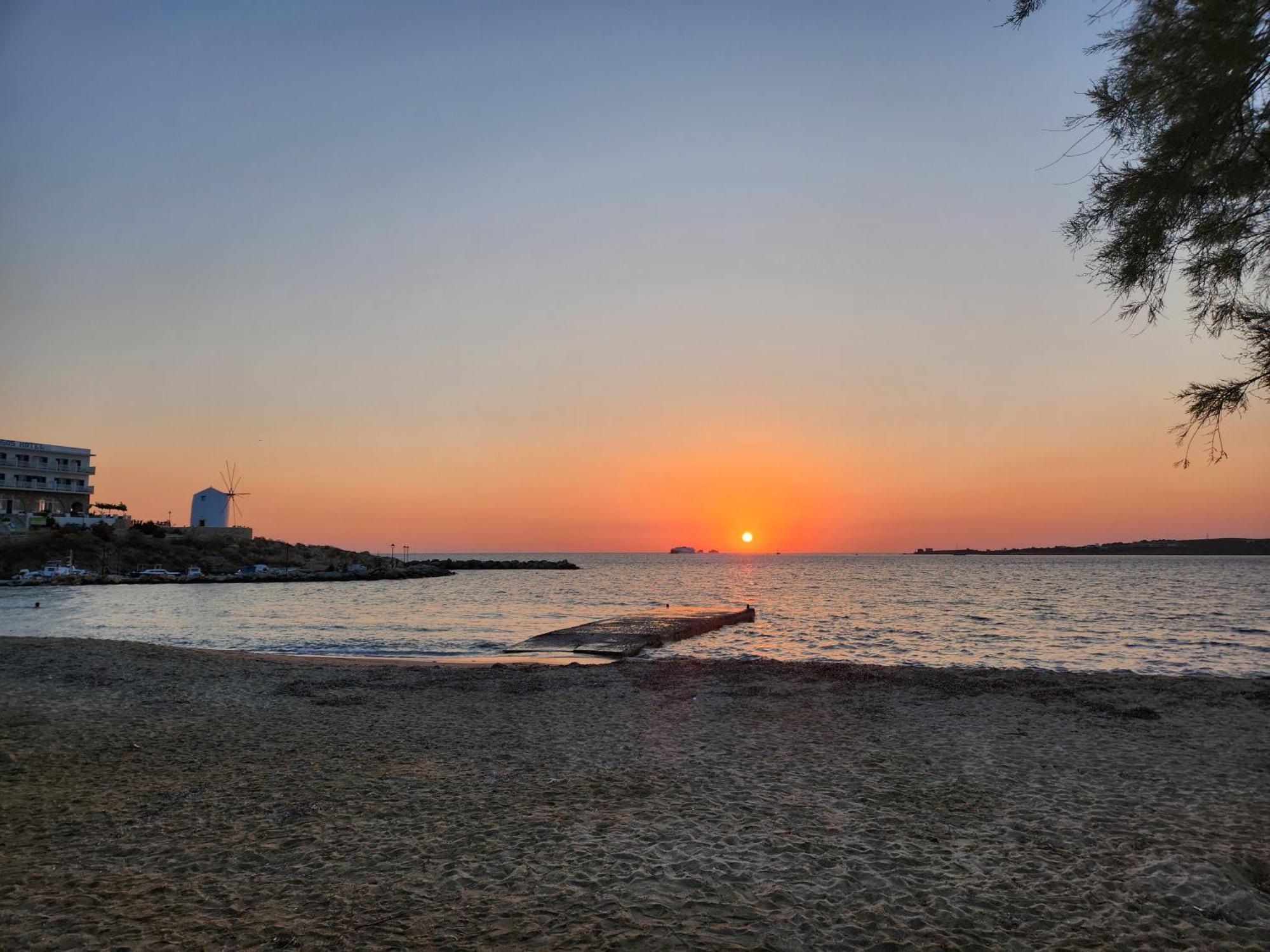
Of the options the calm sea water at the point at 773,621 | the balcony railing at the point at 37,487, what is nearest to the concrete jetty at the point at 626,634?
the calm sea water at the point at 773,621

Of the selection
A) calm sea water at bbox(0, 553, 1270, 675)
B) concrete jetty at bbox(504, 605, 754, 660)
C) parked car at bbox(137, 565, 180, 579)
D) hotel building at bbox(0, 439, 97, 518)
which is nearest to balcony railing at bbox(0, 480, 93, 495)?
hotel building at bbox(0, 439, 97, 518)

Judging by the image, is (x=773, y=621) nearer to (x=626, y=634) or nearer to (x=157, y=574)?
(x=626, y=634)

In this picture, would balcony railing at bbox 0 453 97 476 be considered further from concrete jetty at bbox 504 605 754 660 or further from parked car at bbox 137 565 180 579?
concrete jetty at bbox 504 605 754 660

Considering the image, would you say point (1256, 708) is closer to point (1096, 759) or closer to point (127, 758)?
point (1096, 759)

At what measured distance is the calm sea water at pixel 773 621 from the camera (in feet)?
85.3

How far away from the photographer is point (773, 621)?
39.3 metres

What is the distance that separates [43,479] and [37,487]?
1.38 m

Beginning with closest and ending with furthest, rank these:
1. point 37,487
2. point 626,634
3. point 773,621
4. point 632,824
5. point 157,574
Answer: point 632,824 < point 626,634 < point 773,621 < point 157,574 < point 37,487

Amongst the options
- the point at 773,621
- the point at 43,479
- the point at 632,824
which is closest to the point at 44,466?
the point at 43,479

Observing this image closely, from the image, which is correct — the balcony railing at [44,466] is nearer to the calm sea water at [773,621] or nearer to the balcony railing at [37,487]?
the balcony railing at [37,487]

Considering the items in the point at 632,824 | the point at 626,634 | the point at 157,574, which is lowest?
the point at 157,574

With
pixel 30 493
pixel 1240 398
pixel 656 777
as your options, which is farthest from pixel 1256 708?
pixel 30 493

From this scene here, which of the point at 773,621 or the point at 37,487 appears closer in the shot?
the point at 773,621

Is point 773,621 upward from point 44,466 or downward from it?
downward
